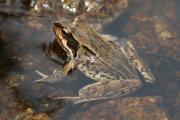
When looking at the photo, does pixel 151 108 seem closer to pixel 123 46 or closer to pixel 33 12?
pixel 123 46

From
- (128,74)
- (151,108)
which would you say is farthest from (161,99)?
(128,74)

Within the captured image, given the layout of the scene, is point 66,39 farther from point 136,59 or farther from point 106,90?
point 136,59

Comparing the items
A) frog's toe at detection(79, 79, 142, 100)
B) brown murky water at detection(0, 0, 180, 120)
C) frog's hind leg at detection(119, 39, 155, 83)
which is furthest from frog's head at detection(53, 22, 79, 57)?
frog's hind leg at detection(119, 39, 155, 83)

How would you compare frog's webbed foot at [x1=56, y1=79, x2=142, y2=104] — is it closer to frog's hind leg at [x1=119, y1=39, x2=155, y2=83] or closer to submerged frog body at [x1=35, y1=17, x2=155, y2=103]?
submerged frog body at [x1=35, y1=17, x2=155, y2=103]

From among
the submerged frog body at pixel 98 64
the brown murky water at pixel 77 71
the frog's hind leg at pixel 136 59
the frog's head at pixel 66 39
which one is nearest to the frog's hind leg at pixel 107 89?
the submerged frog body at pixel 98 64

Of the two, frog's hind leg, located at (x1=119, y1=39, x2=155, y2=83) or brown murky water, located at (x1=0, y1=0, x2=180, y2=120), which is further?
frog's hind leg, located at (x1=119, y1=39, x2=155, y2=83)

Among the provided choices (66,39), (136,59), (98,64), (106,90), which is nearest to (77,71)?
(98,64)
